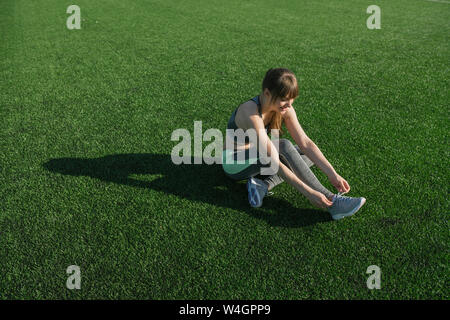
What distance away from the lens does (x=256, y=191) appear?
3.12 meters

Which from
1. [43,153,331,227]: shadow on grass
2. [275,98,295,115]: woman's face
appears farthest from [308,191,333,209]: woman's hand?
[275,98,295,115]: woman's face

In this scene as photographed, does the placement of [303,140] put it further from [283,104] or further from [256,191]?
[256,191]

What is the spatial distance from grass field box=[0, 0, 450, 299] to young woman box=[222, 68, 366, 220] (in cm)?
19

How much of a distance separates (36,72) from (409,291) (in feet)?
21.1

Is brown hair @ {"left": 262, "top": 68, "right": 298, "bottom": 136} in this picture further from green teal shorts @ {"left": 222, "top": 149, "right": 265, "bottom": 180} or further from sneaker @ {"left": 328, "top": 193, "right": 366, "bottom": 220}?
sneaker @ {"left": 328, "top": 193, "right": 366, "bottom": 220}

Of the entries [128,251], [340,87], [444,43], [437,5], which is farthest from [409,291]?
[437,5]

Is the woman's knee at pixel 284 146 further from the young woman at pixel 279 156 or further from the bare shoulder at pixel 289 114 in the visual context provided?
the bare shoulder at pixel 289 114

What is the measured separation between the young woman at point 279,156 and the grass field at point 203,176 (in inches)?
7.4

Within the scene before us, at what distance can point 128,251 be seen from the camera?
109 inches

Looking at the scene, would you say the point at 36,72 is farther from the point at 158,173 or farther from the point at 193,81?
the point at 158,173

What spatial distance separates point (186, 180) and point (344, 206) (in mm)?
1555

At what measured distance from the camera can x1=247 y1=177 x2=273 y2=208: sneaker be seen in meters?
3.11

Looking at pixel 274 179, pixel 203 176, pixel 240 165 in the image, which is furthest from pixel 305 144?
pixel 203 176

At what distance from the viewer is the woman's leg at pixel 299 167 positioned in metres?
3.05
